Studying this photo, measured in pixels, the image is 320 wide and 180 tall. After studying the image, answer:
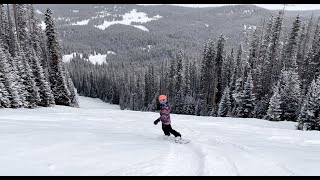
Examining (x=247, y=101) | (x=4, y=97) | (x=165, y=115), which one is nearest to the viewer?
(x=165, y=115)

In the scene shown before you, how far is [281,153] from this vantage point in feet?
30.8

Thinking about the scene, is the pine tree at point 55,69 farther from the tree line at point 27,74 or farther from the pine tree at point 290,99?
the pine tree at point 290,99

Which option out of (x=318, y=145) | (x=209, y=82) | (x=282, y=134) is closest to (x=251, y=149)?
(x=318, y=145)

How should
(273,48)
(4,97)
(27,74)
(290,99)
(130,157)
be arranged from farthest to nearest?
(273,48) < (290,99) < (27,74) < (4,97) < (130,157)

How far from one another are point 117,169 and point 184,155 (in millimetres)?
2610

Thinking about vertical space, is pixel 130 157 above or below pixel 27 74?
above

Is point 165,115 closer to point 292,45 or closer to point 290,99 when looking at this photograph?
point 290,99

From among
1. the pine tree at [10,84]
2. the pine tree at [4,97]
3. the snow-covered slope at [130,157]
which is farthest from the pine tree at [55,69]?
the snow-covered slope at [130,157]

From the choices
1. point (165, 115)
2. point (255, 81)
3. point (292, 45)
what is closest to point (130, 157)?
point (165, 115)

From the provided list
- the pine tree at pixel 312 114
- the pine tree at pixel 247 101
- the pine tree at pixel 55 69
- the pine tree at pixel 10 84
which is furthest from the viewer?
the pine tree at pixel 247 101

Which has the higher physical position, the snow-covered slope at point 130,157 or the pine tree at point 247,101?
the snow-covered slope at point 130,157

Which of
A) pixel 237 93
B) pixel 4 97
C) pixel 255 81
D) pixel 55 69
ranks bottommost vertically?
pixel 237 93

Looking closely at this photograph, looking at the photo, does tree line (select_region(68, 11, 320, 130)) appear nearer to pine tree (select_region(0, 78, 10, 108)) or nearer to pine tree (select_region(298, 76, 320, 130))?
pine tree (select_region(298, 76, 320, 130))

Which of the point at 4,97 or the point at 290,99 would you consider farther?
the point at 290,99
